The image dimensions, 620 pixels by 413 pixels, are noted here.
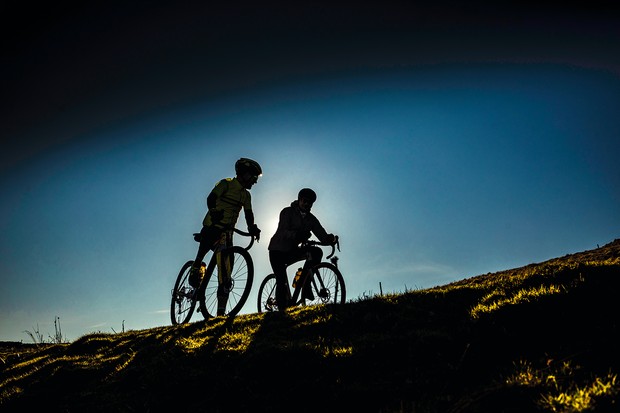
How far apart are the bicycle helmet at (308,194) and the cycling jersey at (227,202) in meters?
1.29

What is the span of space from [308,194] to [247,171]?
5.17 feet

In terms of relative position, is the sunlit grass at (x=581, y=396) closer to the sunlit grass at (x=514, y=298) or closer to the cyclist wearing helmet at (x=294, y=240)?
the sunlit grass at (x=514, y=298)

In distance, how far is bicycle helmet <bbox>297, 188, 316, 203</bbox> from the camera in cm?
1069

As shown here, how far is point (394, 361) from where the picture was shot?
4934 millimetres

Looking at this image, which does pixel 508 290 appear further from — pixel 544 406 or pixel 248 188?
pixel 248 188

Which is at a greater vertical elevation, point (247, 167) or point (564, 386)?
point (247, 167)

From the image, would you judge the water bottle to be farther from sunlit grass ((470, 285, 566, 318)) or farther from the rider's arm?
sunlit grass ((470, 285, 566, 318))

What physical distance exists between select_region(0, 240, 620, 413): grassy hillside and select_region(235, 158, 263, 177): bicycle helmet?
3.67 m

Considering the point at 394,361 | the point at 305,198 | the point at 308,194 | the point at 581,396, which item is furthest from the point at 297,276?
the point at 581,396

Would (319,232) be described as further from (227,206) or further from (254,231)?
(227,206)

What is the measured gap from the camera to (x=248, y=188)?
34.2 feet

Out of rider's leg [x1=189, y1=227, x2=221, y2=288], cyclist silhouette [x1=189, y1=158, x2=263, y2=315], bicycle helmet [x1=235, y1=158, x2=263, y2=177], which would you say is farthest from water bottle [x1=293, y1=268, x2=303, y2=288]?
bicycle helmet [x1=235, y1=158, x2=263, y2=177]

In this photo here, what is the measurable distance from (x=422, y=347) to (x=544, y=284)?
108 inches

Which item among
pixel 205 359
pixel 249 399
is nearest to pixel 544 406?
pixel 249 399
